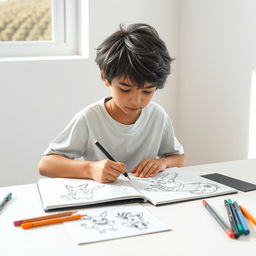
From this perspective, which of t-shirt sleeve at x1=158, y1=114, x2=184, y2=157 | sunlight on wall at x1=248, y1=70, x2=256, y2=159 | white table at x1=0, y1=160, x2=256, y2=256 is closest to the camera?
white table at x1=0, y1=160, x2=256, y2=256

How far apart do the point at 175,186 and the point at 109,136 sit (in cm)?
34

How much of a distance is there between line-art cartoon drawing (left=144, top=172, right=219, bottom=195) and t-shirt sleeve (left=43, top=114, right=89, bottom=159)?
0.93 ft

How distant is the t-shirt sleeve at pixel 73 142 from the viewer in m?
1.63

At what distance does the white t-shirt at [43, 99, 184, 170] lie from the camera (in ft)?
5.41

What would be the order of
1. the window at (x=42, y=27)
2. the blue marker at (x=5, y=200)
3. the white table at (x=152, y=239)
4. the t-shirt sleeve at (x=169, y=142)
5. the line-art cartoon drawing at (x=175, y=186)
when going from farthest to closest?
the window at (x=42, y=27) < the t-shirt sleeve at (x=169, y=142) < the line-art cartoon drawing at (x=175, y=186) < the blue marker at (x=5, y=200) < the white table at (x=152, y=239)

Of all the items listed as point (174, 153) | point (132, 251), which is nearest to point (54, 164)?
point (174, 153)

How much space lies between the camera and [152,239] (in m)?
1.10

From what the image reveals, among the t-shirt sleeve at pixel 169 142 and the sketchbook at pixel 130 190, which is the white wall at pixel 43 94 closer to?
the t-shirt sleeve at pixel 169 142

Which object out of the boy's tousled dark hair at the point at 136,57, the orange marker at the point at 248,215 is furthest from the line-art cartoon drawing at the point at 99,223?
the boy's tousled dark hair at the point at 136,57

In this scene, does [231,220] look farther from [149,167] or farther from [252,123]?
[252,123]

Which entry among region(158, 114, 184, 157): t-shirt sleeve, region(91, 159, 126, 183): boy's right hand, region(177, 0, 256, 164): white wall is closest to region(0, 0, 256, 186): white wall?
region(177, 0, 256, 164): white wall

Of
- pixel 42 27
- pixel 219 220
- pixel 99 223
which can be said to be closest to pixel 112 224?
pixel 99 223

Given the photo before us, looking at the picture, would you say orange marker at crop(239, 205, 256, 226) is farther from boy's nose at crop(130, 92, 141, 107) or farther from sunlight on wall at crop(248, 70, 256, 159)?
sunlight on wall at crop(248, 70, 256, 159)

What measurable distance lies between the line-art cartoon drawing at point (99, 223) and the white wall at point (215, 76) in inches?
55.7
